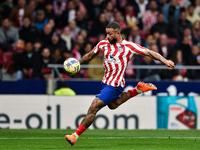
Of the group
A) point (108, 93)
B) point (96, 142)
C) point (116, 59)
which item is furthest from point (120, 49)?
point (96, 142)

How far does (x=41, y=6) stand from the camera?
48.9ft

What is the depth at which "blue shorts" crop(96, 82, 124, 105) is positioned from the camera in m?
7.68

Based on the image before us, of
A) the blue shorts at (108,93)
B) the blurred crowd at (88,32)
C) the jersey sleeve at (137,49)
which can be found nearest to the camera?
the blue shorts at (108,93)

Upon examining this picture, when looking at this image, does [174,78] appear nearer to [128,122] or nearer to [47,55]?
[128,122]

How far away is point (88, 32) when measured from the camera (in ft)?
48.9

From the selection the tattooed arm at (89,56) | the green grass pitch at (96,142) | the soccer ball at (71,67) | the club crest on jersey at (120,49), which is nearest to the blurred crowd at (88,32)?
the green grass pitch at (96,142)

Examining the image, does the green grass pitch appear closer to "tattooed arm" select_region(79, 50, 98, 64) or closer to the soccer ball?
the soccer ball

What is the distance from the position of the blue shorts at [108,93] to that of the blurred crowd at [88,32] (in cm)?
558

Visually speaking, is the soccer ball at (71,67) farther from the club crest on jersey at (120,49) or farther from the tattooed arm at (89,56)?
the club crest on jersey at (120,49)

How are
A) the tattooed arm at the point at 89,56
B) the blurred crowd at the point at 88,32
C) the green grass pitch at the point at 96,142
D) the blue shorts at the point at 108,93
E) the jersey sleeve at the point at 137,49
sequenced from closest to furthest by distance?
the green grass pitch at the point at 96,142 < the blue shorts at the point at 108,93 < the jersey sleeve at the point at 137,49 < the tattooed arm at the point at 89,56 < the blurred crowd at the point at 88,32

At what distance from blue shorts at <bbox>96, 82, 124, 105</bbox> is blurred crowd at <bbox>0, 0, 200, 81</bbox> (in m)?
5.58

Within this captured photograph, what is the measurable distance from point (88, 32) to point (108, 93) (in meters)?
7.40

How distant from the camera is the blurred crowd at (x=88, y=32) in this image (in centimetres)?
1343

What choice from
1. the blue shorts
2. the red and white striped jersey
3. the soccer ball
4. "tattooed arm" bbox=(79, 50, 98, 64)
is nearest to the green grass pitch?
the blue shorts
